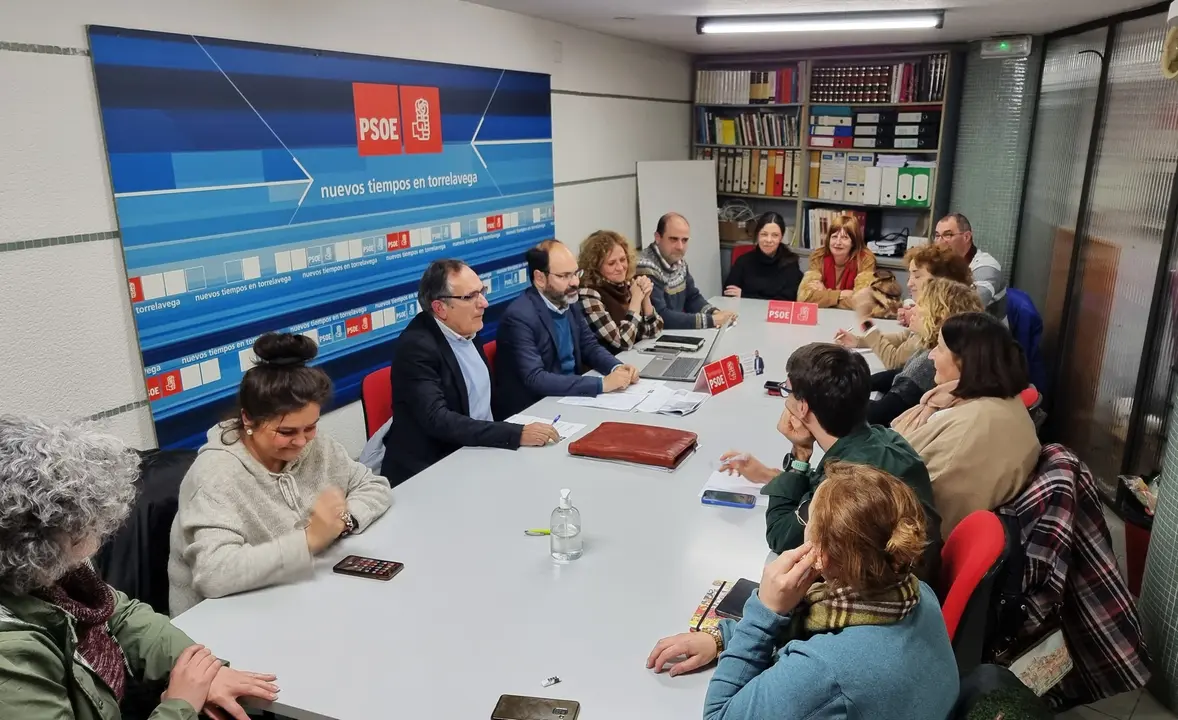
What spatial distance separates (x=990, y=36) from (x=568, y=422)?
4.54 meters

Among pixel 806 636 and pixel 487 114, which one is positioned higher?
pixel 487 114

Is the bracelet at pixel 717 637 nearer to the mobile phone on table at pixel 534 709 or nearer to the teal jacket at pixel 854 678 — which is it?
the teal jacket at pixel 854 678

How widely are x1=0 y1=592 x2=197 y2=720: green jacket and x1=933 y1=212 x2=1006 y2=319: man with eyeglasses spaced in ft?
13.9

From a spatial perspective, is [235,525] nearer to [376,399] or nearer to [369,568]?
[369,568]

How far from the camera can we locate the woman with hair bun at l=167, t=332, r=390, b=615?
1786 mm

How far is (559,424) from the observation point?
115 inches

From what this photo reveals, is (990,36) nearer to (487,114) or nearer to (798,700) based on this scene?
(487,114)

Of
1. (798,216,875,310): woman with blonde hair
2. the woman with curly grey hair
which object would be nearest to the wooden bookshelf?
(798,216,875,310): woman with blonde hair

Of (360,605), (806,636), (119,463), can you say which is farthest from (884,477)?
(119,463)

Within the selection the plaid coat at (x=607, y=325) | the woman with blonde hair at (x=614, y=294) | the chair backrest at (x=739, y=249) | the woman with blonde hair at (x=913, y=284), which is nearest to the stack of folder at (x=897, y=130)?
the chair backrest at (x=739, y=249)

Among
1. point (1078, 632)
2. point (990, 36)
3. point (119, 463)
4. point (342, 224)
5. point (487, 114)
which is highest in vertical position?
point (990, 36)

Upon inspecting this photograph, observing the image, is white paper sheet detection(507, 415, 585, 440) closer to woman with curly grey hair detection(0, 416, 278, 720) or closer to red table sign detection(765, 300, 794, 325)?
woman with curly grey hair detection(0, 416, 278, 720)

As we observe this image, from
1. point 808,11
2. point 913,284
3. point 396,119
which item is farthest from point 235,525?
point 808,11

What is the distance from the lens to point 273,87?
3.08m
